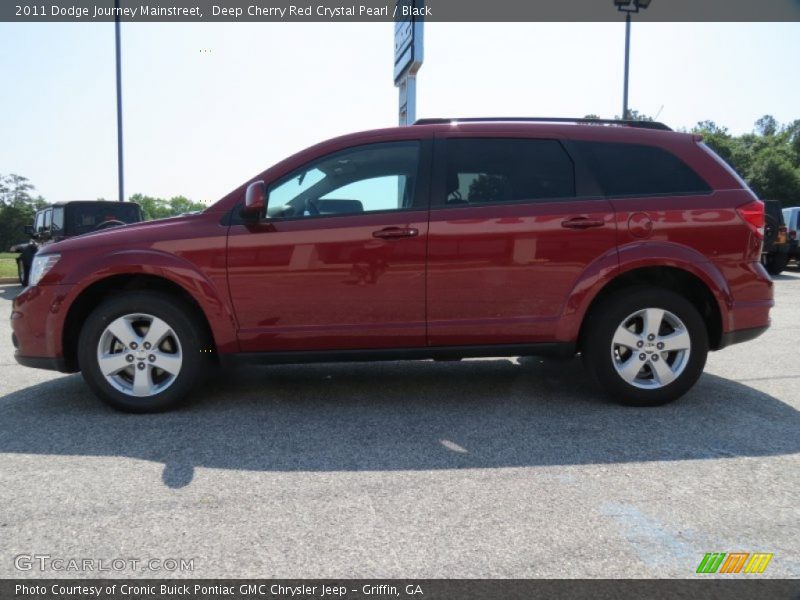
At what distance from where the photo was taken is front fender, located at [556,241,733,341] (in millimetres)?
4270

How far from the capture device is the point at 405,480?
3105 millimetres

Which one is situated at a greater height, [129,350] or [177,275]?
[177,275]

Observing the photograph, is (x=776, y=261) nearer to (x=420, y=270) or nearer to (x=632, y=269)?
(x=632, y=269)

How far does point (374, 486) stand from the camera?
304 cm

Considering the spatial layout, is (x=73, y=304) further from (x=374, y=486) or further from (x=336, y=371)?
(x=374, y=486)

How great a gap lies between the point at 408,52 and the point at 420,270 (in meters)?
11.5

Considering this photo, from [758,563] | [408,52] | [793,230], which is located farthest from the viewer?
[793,230]

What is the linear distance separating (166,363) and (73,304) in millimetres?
763

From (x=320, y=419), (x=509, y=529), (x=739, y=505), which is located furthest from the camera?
(x=320, y=419)

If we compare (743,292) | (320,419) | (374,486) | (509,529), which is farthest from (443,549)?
(743,292)

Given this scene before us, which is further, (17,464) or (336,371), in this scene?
(336,371)

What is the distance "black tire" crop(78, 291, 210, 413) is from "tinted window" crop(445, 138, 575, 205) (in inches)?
74.6

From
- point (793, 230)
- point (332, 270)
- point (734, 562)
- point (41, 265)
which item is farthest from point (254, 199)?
point (793, 230)

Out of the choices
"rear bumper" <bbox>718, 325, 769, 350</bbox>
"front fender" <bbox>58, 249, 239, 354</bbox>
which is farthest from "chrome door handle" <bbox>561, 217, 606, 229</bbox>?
"front fender" <bbox>58, 249, 239, 354</bbox>
